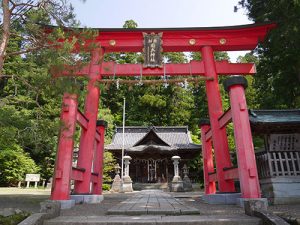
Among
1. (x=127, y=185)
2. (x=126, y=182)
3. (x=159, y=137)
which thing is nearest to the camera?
(x=127, y=185)

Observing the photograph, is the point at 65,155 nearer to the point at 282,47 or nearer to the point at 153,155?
the point at 282,47

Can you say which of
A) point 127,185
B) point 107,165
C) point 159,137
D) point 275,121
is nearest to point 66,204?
point 275,121

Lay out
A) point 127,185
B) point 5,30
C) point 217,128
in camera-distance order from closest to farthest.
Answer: point 5,30 < point 217,128 < point 127,185

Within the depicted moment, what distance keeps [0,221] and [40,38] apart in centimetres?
452

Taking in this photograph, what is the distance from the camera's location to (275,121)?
9133mm

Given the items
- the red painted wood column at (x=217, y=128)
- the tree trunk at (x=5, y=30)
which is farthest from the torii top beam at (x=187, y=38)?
the tree trunk at (x=5, y=30)

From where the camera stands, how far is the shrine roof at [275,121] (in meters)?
9.10

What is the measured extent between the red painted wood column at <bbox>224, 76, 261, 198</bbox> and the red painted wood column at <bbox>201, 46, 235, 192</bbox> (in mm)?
1873

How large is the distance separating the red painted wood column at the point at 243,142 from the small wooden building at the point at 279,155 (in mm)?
2501

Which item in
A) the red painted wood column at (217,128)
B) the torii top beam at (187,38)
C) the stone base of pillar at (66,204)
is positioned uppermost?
the torii top beam at (187,38)

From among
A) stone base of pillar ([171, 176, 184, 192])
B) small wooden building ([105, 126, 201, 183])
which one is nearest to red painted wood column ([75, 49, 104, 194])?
stone base of pillar ([171, 176, 184, 192])

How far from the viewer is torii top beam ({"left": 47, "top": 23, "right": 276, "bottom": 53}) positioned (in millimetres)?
9742

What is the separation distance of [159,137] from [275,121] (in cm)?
1814

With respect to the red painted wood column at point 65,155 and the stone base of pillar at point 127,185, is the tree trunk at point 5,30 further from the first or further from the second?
the stone base of pillar at point 127,185
